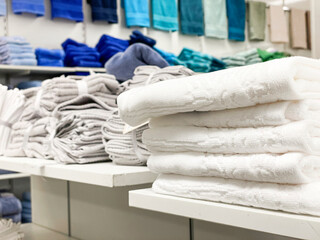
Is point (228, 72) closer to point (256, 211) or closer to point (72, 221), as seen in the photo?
point (256, 211)

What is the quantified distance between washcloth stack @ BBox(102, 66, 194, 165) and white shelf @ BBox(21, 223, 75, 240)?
0.71 m

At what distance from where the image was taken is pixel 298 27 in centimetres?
470

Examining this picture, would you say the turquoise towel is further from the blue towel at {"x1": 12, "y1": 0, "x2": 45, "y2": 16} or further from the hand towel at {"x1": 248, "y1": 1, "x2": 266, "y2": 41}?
the blue towel at {"x1": 12, "y1": 0, "x2": 45, "y2": 16}

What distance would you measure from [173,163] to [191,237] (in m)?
0.51

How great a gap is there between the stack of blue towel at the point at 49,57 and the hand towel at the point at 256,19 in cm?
215

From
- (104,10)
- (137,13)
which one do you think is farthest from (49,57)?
(137,13)

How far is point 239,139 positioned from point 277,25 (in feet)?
13.9

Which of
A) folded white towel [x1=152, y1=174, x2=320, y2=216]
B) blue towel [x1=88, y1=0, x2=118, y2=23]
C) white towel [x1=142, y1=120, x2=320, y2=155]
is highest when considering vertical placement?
blue towel [x1=88, y1=0, x2=118, y2=23]

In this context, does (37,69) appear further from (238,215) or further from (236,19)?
(238,215)

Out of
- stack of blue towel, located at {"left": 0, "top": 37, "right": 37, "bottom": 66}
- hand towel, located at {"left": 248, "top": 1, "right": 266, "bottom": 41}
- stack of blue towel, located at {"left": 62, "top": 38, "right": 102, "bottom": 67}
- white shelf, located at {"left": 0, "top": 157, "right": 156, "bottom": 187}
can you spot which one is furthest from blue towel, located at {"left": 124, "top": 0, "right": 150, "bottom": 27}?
white shelf, located at {"left": 0, "top": 157, "right": 156, "bottom": 187}

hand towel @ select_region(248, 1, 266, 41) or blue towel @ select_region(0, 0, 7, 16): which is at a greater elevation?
hand towel @ select_region(248, 1, 266, 41)

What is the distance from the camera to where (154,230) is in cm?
129

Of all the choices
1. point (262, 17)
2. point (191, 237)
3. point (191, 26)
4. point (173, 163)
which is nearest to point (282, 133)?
point (173, 163)

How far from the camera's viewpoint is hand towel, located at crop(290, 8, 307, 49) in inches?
184
